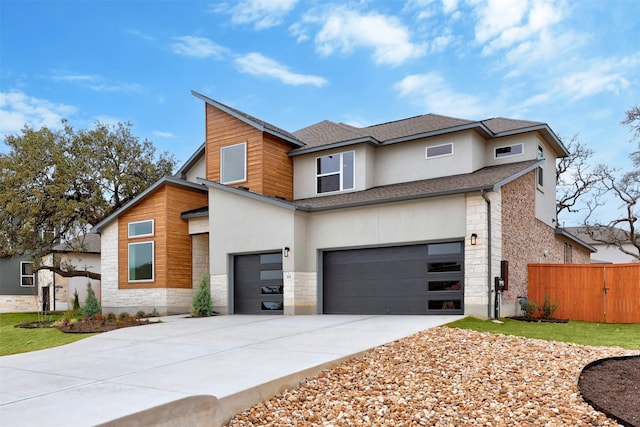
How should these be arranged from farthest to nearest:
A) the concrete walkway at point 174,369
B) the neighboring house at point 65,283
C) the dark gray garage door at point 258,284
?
the neighboring house at point 65,283 < the dark gray garage door at point 258,284 < the concrete walkway at point 174,369

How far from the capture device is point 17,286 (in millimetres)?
27688

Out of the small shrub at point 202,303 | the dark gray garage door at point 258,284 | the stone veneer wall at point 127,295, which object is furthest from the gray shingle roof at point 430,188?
the stone veneer wall at point 127,295

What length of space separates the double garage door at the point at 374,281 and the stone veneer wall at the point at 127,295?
91.9 inches

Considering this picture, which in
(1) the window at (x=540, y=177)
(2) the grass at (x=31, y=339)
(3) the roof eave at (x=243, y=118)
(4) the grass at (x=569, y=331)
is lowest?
(2) the grass at (x=31, y=339)

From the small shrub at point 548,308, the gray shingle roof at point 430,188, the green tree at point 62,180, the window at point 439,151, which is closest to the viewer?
the gray shingle roof at point 430,188

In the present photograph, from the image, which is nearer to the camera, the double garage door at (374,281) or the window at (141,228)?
the double garage door at (374,281)

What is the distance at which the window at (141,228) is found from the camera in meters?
18.3

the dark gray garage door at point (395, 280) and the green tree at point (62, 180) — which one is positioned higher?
the green tree at point (62, 180)

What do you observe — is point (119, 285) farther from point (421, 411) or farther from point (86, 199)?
point (421, 411)

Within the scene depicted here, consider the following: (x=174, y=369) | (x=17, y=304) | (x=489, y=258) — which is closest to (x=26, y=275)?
(x=17, y=304)

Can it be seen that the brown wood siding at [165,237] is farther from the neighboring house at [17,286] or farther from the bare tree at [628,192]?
the bare tree at [628,192]

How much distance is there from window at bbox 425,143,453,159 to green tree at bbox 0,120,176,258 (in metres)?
13.5

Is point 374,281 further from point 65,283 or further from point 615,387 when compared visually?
point 65,283

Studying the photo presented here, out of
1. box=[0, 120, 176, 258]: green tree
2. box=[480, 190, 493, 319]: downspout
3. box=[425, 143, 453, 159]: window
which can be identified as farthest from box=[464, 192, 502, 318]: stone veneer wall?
box=[0, 120, 176, 258]: green tree
